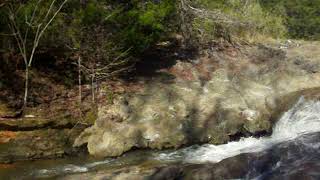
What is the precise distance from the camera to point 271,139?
11.1 m

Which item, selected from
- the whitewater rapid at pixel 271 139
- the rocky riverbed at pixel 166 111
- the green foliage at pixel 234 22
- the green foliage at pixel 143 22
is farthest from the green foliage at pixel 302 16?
the whitewater rapid at pixel 271 139

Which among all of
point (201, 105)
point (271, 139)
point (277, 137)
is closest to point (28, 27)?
point (201, 105)

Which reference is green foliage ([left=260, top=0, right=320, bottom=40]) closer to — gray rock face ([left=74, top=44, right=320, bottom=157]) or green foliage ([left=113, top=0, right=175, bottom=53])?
gray rock face ([left=74, top=44, right=320, bottom=157])

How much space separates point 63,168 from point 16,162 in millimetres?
984

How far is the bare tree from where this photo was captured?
1077 cm

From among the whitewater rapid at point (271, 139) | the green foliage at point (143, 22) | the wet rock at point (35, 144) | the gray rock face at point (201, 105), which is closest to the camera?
the wet rock at point (35, 144)

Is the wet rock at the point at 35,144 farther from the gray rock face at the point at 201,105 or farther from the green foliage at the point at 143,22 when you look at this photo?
the green foliage at the point at 143,22

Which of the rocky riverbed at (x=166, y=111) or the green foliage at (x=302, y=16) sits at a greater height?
the green foliage at (x=302, y=16)

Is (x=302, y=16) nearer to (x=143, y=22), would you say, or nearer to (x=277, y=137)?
(x=143, y=22)

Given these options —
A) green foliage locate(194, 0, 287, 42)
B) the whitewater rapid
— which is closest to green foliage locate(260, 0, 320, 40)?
green foliage locate(194, 0, 287, 42)

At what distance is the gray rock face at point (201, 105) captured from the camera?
1062cm

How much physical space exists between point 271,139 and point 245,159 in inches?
85.7

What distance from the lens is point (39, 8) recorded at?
434 inches

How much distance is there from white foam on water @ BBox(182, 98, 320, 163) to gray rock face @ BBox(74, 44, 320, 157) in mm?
222
